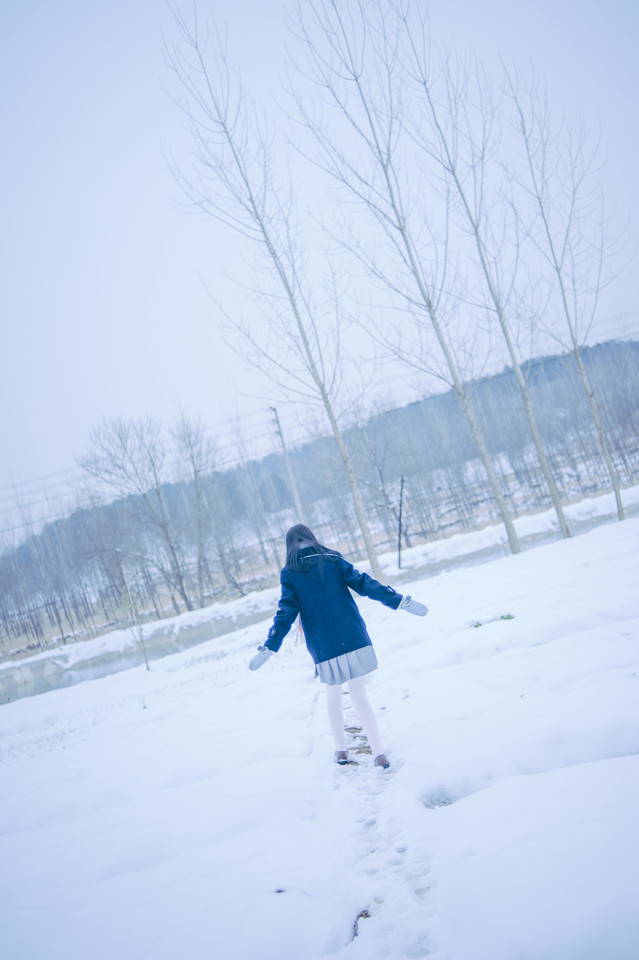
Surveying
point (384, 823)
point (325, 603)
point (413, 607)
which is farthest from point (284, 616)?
point (384, 823)

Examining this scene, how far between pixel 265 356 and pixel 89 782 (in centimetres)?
753

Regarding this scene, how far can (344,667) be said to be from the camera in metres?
3.11

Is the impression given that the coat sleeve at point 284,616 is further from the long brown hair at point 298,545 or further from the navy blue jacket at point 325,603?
the long brown hair at point 298,545

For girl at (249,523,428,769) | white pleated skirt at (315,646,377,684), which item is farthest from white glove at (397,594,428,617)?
white pleated skirt at (315,646,377,684)

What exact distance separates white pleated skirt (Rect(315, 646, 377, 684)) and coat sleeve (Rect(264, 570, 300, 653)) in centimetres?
33

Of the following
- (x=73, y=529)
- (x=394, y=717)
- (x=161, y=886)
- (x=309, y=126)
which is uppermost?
(x=309, y=126)

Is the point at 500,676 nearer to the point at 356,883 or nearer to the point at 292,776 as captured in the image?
the point at 292,776

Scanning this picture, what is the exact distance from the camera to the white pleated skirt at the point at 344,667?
122 inches

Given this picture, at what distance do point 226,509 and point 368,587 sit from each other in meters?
30.5

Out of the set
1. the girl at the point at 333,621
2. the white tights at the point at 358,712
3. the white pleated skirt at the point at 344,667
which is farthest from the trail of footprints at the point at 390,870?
the white pleated skirt at the point at 344,667

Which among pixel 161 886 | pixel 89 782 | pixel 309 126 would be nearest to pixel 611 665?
pixel 161 886

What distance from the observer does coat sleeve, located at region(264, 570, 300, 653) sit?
3246 mm

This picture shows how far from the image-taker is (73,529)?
3164 centimetres

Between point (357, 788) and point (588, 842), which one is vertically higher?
point (588, 842)
